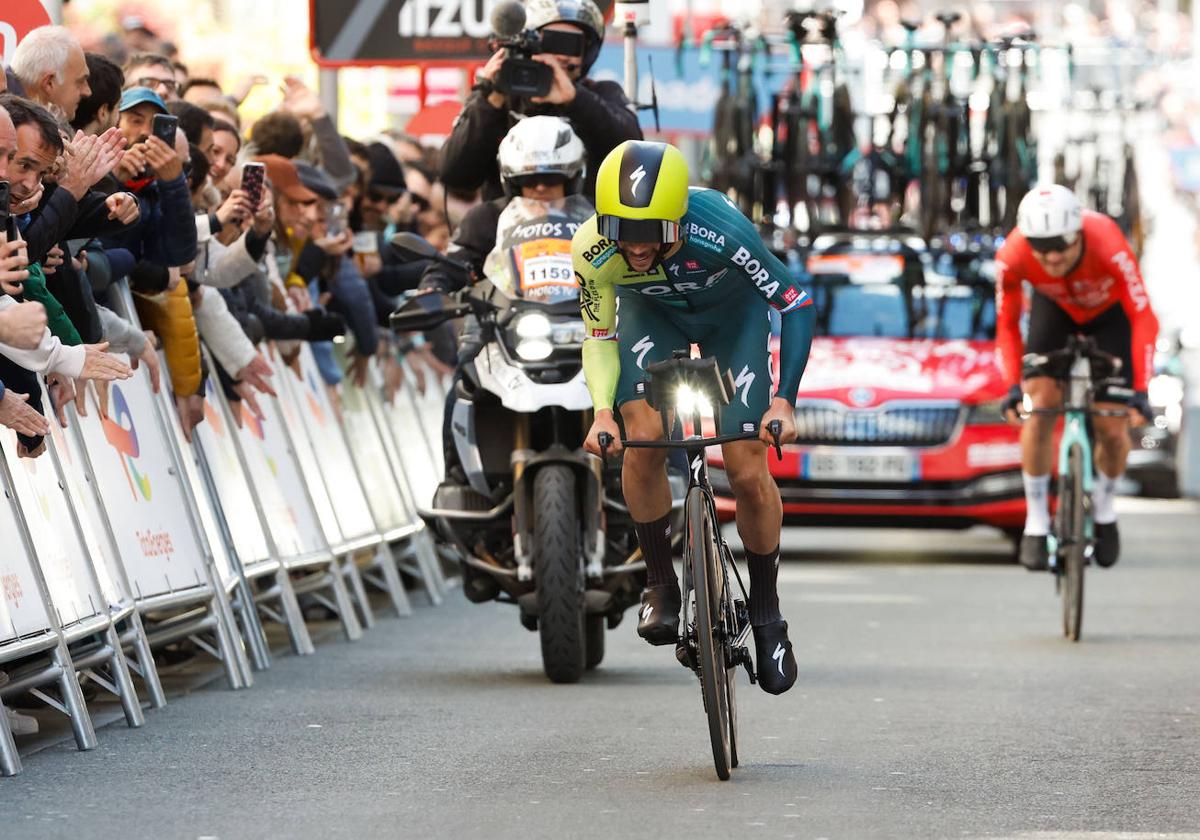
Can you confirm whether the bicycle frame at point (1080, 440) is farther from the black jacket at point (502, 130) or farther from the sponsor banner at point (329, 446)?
the sponsor banner at point (329, 446)

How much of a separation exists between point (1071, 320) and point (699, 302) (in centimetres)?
589

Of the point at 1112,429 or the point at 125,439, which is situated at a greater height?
the point at 125,439

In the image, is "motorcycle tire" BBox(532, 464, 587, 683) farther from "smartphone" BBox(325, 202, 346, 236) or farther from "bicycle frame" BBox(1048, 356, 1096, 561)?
"smartphone" BBox(325, 202, 346, 236)

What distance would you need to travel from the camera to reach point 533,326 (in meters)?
11.8

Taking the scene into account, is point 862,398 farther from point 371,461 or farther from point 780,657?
point 780,657

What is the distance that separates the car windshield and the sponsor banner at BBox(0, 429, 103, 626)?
11.5 m

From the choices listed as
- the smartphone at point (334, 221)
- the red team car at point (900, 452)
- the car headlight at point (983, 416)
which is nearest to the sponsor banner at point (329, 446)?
the smartphone at point (334, 221)

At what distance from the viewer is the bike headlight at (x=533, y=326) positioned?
11812 millimetres

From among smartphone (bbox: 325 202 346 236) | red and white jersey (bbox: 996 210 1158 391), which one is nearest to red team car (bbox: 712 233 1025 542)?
smartphone (bbox: 325 202 346 236)

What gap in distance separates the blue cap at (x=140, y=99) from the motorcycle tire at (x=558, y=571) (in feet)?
6.61

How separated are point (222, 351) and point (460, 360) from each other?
1254mm

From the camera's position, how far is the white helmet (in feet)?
40.0

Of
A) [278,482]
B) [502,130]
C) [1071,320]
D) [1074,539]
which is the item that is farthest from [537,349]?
[1071,320]

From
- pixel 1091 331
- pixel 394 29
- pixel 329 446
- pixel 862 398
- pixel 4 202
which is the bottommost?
pixel 862 398
